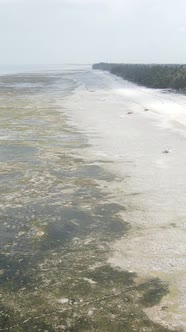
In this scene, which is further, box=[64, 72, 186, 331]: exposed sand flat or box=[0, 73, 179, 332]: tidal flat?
box=[64, 72, 186, 331]: exposed sand flat

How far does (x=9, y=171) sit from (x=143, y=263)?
6910 millimetres

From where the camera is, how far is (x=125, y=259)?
24.5 ft

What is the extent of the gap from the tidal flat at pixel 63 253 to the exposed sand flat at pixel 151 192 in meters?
0.24

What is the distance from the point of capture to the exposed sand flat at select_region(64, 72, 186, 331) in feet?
22.6

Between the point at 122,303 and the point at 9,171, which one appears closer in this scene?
the point at 122,303

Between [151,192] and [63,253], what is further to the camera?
[151,192]

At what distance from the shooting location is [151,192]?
36.2 ft

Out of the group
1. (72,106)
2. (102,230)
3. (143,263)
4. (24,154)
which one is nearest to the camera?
(143,263)

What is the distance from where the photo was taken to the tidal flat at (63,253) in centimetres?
580

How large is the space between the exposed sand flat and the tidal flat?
24 cm

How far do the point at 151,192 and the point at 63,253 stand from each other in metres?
3.93

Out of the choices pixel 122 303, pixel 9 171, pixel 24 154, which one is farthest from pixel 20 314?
pixel 24 154

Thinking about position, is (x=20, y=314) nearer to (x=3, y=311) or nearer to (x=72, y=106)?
(x=3, y=311)

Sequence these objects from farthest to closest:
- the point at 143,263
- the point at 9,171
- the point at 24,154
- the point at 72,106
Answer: the point at 72,106
the point at 24,154
the point at 9,171
the point at 143,263
